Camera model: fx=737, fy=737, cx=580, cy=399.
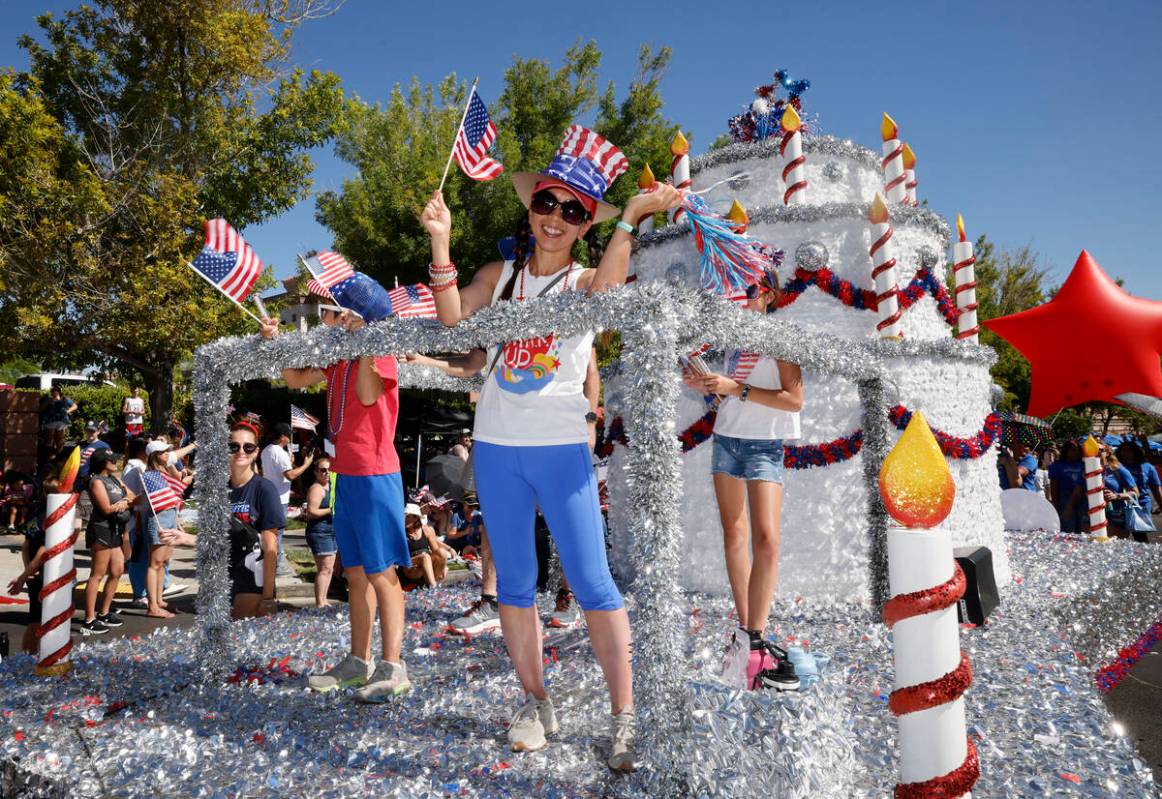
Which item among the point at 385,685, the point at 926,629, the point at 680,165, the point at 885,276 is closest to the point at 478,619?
the point at 385,685

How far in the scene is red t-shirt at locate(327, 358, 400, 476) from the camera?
137 inches

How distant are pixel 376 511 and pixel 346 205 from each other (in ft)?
60.5

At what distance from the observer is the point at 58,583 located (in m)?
4.04

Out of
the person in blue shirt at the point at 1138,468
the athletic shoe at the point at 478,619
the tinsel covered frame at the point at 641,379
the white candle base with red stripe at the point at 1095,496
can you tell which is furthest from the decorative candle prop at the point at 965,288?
the person in blue shirt at the point at 1138,468

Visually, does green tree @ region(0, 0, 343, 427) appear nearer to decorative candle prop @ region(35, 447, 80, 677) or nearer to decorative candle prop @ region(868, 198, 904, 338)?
decorative candle prop @ region(35, 447, 80, 677)

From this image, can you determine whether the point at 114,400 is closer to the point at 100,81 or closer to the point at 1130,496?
the point at 100,81

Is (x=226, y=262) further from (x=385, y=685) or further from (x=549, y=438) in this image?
(x=385, y=685)

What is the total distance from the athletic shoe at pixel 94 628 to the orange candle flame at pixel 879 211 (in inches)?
289

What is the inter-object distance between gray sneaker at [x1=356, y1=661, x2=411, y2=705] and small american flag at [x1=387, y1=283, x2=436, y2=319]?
5.40 feet

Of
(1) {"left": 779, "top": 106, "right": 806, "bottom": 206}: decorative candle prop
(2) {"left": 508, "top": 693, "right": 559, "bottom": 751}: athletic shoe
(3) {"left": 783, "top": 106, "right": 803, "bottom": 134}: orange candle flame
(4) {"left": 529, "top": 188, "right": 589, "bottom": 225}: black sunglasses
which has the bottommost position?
(2) {"left": 508, "top": 693, "right": 559, "bottom": 751}: athletic shoe

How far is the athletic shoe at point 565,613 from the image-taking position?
4.92 meters

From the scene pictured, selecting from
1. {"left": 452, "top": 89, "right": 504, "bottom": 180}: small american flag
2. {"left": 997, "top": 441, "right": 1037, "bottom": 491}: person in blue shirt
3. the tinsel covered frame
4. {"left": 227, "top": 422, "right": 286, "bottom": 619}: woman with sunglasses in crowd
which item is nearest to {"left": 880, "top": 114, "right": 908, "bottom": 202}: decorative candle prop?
the tinsel covered frame

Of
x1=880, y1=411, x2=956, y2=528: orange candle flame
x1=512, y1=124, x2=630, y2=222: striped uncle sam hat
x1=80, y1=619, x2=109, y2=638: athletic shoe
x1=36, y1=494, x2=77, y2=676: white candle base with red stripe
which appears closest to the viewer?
x1=880, y1=411, x2=956, y2=528: orange candle flame

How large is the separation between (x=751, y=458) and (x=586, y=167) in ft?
4.97
